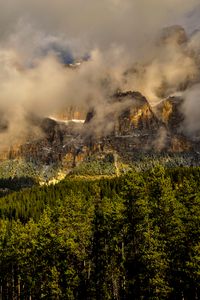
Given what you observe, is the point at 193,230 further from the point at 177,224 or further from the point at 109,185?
the point at 109,185

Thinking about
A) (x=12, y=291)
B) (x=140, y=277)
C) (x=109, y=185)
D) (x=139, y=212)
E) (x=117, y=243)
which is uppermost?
(x=109, y=185)

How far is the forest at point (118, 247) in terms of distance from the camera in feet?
150

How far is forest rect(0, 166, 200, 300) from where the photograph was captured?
45625 millimetres

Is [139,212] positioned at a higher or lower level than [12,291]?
higher

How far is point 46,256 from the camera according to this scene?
6038 centimetres

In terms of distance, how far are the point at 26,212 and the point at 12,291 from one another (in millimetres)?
94060

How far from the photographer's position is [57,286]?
182 ft

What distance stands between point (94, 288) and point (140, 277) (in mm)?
12851

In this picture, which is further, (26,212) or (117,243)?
(26,212)

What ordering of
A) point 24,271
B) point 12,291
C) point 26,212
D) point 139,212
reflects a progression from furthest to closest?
point 26,212 < point 12,291 < point 24,271 < point 139,212

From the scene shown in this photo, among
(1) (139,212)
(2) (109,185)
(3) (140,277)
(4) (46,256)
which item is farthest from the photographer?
(2) (109,185)

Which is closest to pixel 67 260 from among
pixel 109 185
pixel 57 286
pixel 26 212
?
pixel 57 286

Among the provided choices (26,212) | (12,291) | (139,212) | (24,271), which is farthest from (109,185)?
(139,212)

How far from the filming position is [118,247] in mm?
55062
